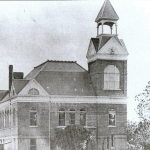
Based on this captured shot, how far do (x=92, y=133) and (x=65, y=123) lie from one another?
300cm

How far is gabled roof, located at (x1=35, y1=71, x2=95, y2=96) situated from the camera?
57.6 metres

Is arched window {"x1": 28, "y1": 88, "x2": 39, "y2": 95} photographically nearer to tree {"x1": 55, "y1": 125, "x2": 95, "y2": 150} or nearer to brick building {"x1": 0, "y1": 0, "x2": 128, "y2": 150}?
brick building {"x1": 0, "y1": 0, "x2": 128, "y2": 150}

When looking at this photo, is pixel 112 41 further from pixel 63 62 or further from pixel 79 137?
pixel 79 137

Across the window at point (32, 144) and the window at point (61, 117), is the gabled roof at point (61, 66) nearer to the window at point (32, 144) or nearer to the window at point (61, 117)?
the window at point (61, 117)

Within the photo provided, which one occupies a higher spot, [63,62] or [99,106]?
[63,62]

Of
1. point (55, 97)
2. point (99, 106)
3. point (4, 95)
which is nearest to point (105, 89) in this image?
point (99, 106)

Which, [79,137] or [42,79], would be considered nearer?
[79,137]

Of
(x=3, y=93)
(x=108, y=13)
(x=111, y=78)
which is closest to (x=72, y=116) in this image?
(x=111, y=78)

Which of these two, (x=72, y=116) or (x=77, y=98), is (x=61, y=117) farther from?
(x=77, y=98)

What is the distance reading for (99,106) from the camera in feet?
189

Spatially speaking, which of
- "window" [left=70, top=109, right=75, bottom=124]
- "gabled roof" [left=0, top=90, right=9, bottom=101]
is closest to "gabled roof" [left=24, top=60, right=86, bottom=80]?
"window" [left=70, top=109, right=75, bottom=124]

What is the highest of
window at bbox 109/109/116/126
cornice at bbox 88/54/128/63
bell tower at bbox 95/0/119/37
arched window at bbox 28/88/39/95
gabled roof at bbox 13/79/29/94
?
bell tower at bbox 95/0/119/37

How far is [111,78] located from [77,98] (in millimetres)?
4268

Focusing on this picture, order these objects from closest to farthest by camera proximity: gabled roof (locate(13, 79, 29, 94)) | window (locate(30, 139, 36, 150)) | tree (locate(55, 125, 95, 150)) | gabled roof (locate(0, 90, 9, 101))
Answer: tree (locate(55, 125, 95, 150))
window (locate(30, 139, 36, 150))
gabled roof (locate(13, 79, 29, 94))
gabled roof (locate(0, 90, 9, 101))
